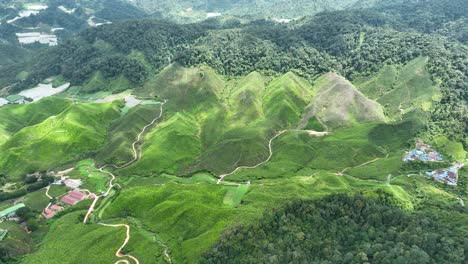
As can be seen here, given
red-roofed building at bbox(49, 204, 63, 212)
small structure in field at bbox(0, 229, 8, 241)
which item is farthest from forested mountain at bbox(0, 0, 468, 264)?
small structure in field at bbox(0, 229, 8, 241)

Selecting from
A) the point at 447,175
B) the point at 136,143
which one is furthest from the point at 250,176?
the point at 447,175

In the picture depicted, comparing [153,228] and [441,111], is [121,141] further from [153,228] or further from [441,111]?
[441,111]

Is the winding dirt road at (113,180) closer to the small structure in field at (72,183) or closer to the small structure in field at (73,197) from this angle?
the small structure in field at (73,197)

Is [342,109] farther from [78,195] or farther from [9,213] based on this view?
[9,213]

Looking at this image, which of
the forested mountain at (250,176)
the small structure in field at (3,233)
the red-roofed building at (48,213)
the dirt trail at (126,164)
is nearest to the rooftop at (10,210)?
the forested mountain at (250,176)

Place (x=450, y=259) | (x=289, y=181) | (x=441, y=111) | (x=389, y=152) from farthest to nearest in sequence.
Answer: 1. (x=441, y=111)
2. (x=389, y=152)
3. (x=289, y=181)
4. (x=450, y=259)

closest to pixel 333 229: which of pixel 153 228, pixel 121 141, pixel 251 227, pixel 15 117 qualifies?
pixel 251 227
